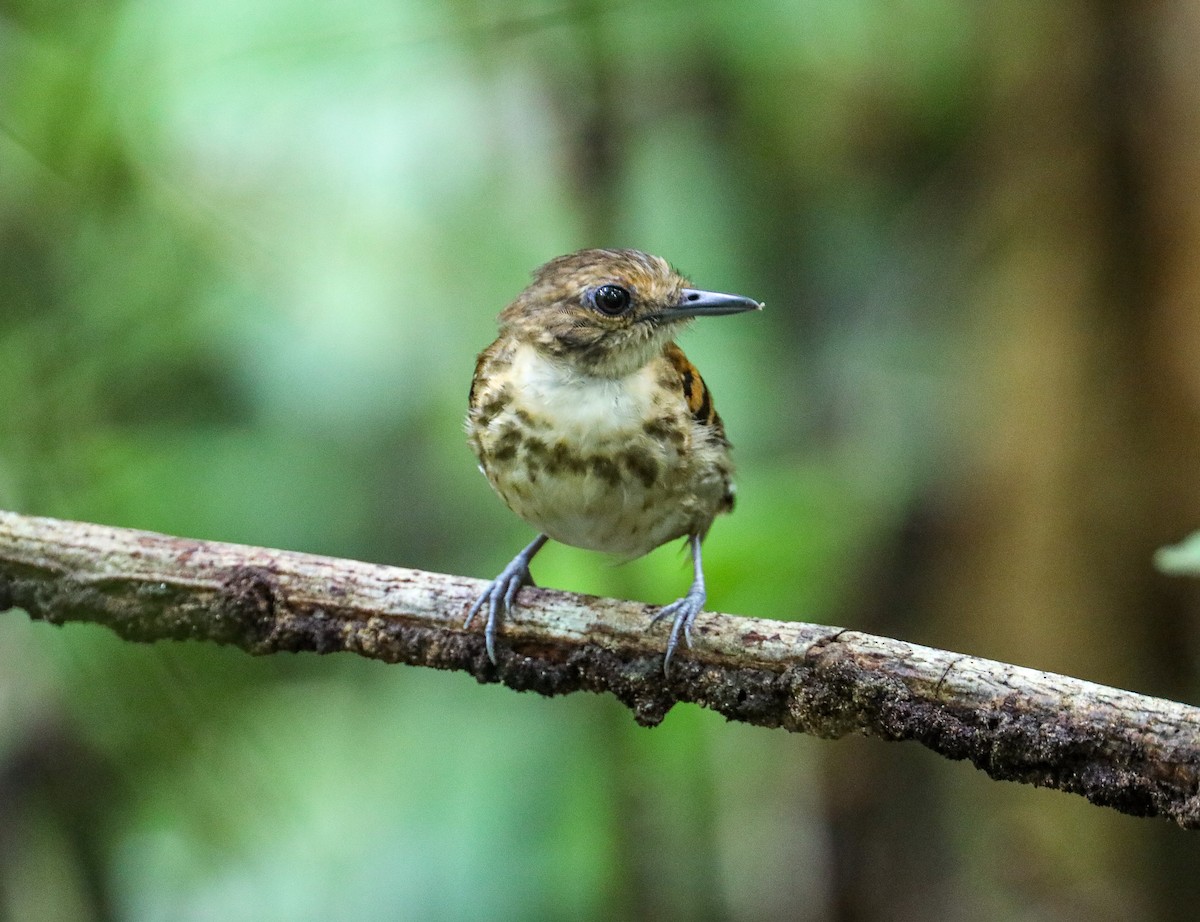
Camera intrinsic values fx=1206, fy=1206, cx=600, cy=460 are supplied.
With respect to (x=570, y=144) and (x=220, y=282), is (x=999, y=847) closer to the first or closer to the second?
(x=570, y=144)

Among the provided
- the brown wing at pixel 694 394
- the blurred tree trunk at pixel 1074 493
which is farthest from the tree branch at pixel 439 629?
the blurred tree trunk at pixel 1074 493

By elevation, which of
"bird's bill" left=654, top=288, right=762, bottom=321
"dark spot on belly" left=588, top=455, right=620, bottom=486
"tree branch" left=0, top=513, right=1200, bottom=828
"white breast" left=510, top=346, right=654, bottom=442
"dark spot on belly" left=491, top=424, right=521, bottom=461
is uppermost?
"bird's bill" left=654, top=288, right=762, bottom=321

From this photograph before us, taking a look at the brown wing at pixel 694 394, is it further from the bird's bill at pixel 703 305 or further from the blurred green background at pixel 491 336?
the blurred green background at pixel 491 336

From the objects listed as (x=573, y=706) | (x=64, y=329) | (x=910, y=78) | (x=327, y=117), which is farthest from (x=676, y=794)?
(x=910, y=78)

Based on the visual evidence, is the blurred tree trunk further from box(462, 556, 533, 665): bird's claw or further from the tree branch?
the tree branch

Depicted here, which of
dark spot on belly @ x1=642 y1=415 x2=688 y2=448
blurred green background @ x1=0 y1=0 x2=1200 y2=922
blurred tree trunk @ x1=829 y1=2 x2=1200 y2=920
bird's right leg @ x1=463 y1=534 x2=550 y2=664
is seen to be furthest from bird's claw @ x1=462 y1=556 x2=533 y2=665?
blurred tree trunk @ x1=829 y1=2 x2=1200 y2=920

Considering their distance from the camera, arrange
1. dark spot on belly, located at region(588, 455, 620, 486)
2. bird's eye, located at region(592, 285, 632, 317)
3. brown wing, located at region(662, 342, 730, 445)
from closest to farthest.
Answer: dark spot on belly, located at region(588, 455, 620, 486) → bird's eye, located at region(592, 285, 632, 317) → brown wing, located at region(662, 342, 730, 445)
